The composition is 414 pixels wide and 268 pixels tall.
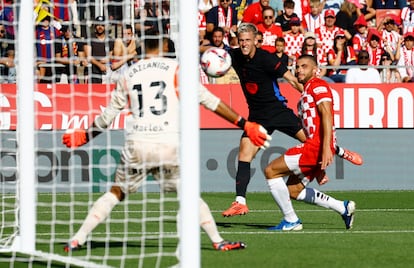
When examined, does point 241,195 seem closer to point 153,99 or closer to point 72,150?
point 72,150

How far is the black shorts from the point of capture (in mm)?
14625

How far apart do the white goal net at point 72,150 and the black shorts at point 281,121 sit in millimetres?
1510

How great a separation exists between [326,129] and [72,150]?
11.2 ft

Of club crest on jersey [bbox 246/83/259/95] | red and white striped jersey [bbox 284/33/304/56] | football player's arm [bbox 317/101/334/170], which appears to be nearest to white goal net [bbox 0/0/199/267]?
club crest on jersey [bbox 246/83/259/95]

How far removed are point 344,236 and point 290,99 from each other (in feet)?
27.7

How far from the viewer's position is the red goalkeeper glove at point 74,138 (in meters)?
9.98

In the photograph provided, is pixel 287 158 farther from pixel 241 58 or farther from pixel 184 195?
pixel 184 195

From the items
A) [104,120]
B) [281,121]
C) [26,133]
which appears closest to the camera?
[104,120]

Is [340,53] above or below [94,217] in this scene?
above

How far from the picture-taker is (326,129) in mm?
12047

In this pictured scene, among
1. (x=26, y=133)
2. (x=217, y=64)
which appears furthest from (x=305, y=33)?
(x=26, y=133)

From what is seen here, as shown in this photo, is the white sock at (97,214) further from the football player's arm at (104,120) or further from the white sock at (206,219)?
the white sock at (206,219)

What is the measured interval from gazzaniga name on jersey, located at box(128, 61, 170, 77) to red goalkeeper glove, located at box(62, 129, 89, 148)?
2.44 ft

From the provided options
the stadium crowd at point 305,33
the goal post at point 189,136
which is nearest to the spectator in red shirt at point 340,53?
the stadium crowd at point 305,33
